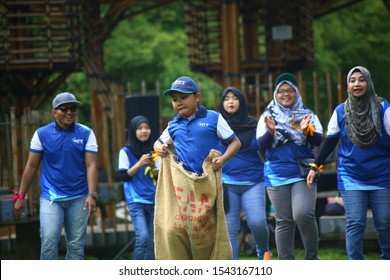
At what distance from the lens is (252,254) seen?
49.3 feet

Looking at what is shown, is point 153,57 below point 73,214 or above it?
above

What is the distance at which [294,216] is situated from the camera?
10211 mm

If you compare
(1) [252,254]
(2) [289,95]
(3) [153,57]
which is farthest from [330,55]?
(2) [289,95]

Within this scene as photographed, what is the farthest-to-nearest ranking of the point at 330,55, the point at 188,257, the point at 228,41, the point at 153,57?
the point at 153,57
the point at 330,55
the point at 228,41
the point at 188,257

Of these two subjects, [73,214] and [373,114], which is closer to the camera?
[373,114]

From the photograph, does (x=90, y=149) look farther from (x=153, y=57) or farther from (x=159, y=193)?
(x=153, y=57)

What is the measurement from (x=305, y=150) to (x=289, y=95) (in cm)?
56

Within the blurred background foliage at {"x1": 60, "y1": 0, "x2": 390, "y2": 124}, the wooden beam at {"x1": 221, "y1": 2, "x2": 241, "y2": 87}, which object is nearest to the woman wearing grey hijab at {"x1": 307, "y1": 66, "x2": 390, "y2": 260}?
the wooden beam at {"x1": 221, "y1": 2, "x2": 241, "y2": 87}

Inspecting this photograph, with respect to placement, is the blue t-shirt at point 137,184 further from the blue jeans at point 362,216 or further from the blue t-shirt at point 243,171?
the blue jeans at point 362,216

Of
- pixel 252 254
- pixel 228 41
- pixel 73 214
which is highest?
pixel 228 41

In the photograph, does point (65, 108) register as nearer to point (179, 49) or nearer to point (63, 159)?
point (63, 159)

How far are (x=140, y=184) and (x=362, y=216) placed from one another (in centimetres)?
326

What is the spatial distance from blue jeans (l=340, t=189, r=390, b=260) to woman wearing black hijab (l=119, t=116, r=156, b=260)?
2892 millimetres

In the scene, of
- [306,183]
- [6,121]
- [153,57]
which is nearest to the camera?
[306,183]
